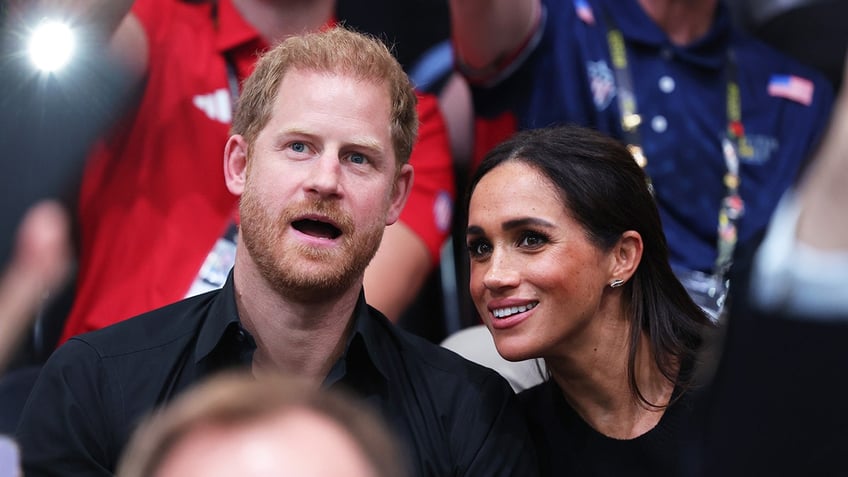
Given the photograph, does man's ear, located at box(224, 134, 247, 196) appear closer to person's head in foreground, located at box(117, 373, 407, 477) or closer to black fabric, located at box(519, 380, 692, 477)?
black fabric, located at box(519, 380, 692, 477)

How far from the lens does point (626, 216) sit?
1.86 metres

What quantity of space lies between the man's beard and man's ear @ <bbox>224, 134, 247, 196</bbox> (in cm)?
11

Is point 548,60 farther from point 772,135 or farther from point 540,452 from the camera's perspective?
point 540,452

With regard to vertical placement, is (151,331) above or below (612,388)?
above

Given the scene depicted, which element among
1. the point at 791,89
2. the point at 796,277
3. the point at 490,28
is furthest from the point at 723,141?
the point at 796,277

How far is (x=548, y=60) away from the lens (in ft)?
7.82

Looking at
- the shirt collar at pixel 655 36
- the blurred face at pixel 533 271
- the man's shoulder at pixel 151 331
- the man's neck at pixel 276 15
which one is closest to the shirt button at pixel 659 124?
the shirt collar at pixel 655 36

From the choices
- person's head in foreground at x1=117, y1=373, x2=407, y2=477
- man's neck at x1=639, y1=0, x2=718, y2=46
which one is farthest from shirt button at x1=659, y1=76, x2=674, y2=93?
person's head in foreground at x1=117, y1=373, x2=407, y2=477

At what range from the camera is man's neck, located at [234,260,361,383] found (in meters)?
1.65

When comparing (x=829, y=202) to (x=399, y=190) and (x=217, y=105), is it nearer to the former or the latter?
(x=399, y=190)

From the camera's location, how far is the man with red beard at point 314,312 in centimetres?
157

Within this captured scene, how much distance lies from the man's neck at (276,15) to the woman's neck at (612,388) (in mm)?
900

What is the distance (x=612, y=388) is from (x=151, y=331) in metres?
0.72

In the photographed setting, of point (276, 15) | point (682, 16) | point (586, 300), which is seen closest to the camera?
point (586, 300)
